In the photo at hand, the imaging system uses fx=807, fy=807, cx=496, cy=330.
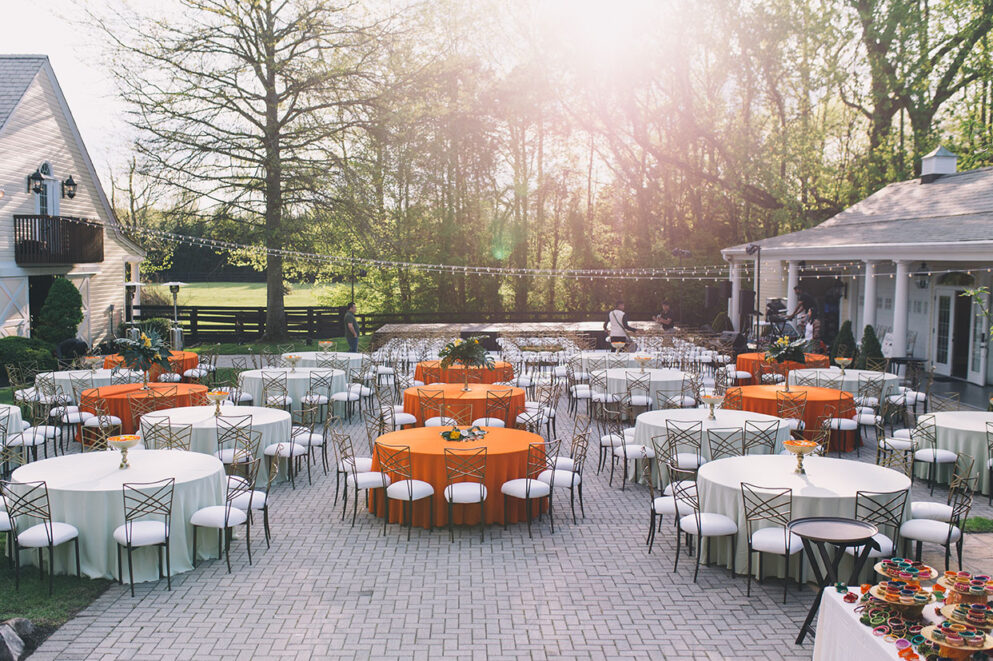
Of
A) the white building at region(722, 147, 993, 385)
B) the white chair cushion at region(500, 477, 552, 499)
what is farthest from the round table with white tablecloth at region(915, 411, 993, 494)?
the white chair cushion at region(500, 477, 552, 499)

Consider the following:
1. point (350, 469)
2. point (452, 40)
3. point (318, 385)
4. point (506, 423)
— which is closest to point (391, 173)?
point (452, 40)

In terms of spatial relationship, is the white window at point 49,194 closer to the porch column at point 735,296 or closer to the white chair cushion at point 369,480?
the white chair cushion at point 369,480

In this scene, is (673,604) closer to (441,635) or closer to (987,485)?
(441,635)

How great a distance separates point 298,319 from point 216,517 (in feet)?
87.5

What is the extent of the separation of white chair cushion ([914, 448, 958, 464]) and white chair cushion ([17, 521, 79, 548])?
10.4 meters

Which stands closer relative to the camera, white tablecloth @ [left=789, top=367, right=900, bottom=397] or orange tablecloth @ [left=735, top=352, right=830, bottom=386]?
white tablecloth @ [left=789, top=367, right=900, bottom=397]

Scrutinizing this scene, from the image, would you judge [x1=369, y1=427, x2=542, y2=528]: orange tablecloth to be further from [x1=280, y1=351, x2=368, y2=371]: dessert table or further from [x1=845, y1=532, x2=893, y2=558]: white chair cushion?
[x1=280, y1=351, x2=368, y2=371]: dessert table

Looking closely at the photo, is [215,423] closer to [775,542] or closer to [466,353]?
[466,353]

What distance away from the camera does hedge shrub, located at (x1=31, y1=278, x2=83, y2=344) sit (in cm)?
2294

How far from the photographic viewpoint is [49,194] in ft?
83.4

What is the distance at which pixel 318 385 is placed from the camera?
1585 cm

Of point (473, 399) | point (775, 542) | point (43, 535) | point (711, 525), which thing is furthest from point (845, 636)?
point (473, 399)

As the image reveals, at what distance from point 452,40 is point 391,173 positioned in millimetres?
9351

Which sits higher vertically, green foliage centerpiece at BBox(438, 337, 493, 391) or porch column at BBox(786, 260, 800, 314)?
porch column at BBox(786, 260, 800, 314)
